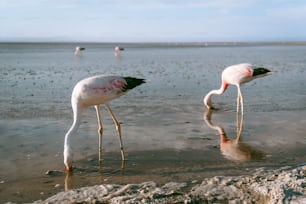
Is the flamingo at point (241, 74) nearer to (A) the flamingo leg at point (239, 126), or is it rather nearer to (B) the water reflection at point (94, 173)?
(A) the flamingo leg at point (239, 126)

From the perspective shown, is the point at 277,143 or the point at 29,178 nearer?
the point at 29,178

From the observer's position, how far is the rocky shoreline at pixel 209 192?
17.4 feet

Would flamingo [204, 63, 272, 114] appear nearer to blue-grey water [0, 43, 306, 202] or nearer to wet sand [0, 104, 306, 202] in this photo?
blue-grey water [0, 43, 306, 202]

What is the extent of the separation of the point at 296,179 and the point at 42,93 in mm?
10888

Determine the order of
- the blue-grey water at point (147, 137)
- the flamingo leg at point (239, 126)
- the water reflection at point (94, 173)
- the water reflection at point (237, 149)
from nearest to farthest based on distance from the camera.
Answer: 1. the water reflection at point (94, 173)
2. the blue-grey water at point (147, 137)
3. the water reflection at point (237, 149)
4. the flamingo leg at point (239, 126)

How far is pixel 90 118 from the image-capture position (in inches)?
422

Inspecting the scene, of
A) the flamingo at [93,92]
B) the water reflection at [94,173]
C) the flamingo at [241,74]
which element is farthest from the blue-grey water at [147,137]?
the flamingo at [93,92]

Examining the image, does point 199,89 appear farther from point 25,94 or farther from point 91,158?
point 91,158

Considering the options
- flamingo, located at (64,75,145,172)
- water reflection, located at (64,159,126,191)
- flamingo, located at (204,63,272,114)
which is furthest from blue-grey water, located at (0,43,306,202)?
flamingo, located at (64,75,145,172)

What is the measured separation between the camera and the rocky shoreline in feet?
17.4

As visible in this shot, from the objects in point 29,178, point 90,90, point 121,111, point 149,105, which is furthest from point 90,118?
point 29,178

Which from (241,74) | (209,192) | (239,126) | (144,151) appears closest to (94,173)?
(144,151)

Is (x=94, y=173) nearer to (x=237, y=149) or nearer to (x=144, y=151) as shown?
(x=144, y=151)

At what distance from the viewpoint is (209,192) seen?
18.3 feet
